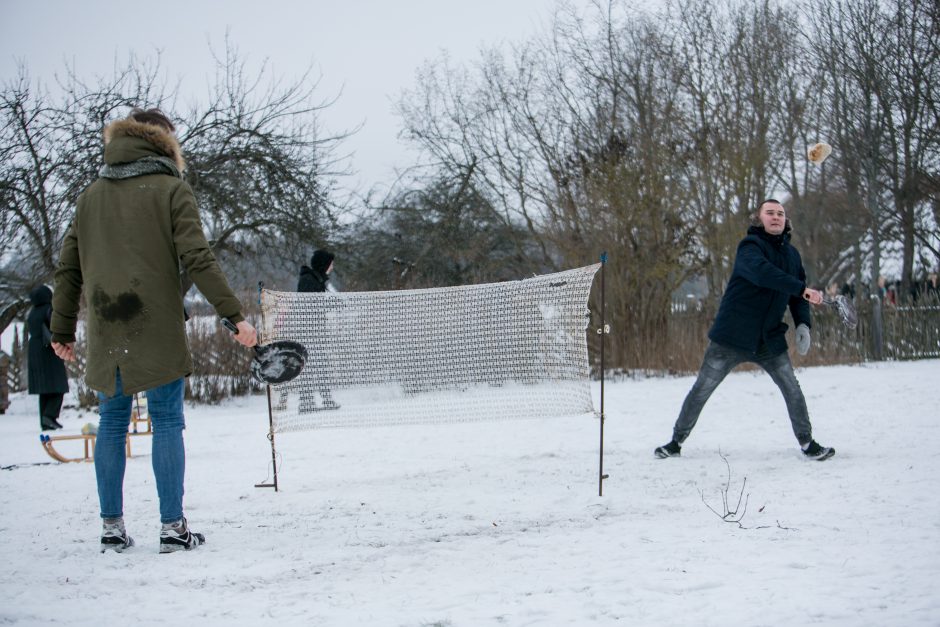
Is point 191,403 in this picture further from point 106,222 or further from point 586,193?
point 106,222

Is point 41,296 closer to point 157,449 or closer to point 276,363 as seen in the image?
point 276,363

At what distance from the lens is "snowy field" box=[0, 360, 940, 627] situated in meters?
3.13

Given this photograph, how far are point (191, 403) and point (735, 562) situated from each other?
9813 mm

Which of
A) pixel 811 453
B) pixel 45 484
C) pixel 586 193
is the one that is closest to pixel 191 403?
pixel 45 484

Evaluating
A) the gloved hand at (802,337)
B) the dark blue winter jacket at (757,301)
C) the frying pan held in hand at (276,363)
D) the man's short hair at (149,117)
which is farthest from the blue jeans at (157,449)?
the gloved hand at (802,337)

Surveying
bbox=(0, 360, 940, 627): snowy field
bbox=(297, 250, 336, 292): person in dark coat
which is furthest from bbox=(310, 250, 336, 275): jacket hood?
bbox=(0, 360, 940, 627): snowy field

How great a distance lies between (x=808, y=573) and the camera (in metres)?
3.36

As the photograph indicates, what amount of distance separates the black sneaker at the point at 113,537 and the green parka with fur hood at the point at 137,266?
2.26 feet

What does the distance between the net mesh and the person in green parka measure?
5.34 feet

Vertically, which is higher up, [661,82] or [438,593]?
[661,82]

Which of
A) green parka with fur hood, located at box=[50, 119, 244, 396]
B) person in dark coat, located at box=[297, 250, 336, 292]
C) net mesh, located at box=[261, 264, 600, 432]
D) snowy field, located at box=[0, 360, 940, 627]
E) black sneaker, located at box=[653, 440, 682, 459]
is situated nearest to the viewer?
snowy field, located at box=[0, 360, 940, 627]

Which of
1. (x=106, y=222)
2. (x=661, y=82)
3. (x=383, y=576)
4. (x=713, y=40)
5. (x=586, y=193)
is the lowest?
(x=383, y=576)

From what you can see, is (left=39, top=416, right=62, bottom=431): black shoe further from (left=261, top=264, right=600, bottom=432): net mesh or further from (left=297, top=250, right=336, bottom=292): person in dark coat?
(left=261, top=264, right=600, bottom=432): net mesh

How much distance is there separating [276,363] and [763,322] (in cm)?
347
